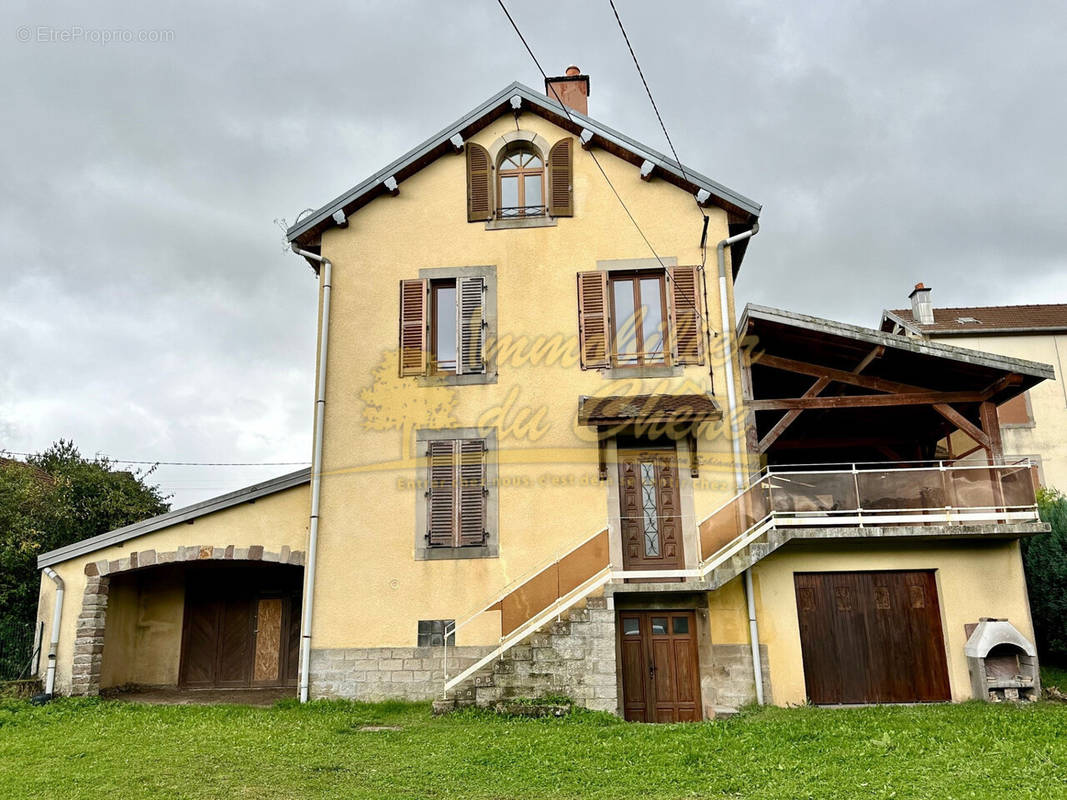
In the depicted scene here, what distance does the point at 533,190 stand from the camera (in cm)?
1367

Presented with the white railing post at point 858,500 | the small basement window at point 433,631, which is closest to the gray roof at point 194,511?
the small basement window at point 433,631

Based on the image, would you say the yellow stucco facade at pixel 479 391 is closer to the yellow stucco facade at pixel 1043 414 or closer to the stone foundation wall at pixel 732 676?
the stone foundation wall at pixel 732 676

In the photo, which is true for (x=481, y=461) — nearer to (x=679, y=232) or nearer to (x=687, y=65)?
(x=679, y=232)

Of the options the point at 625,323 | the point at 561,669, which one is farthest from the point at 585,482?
the point at 561,669

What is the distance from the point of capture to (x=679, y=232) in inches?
516

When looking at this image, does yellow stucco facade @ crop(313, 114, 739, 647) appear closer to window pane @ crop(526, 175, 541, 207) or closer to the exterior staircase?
window pane @ crop(526, 175, 541, 207)

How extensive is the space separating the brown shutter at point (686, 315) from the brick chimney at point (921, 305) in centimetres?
1233

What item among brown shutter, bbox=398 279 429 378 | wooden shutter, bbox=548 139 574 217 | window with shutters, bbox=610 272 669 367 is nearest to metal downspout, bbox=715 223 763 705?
window with shutters, bbox=610 272 669 367

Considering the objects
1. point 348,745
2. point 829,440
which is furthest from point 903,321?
point 348,745

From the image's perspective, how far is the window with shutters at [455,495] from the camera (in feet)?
40.1

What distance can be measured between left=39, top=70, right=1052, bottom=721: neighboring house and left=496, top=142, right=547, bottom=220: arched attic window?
4 centimetres

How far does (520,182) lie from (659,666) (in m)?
7.82

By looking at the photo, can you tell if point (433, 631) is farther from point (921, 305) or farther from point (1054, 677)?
point (921, 305)

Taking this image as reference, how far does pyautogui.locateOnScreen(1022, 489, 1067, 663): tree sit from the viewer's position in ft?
42.6
